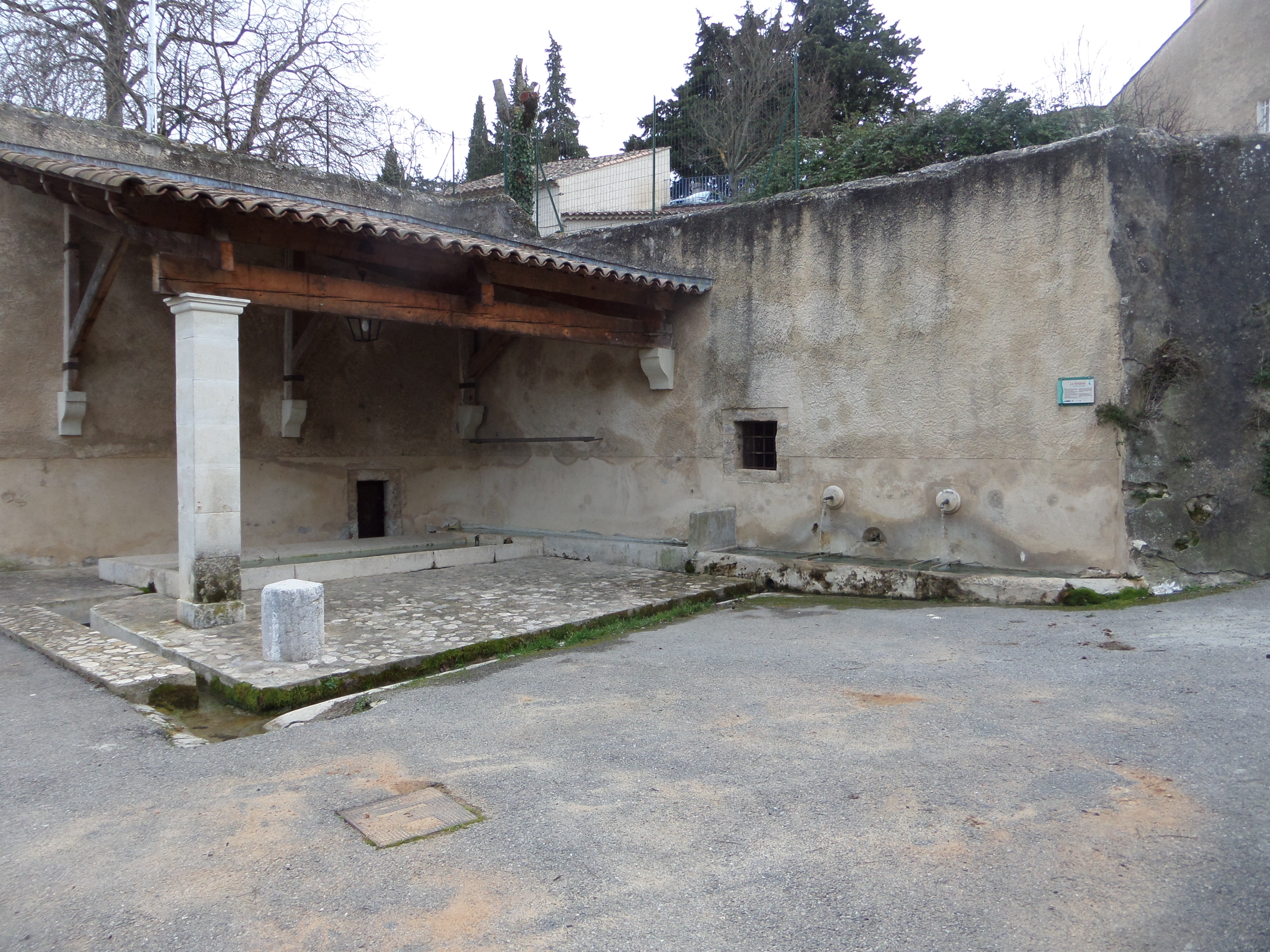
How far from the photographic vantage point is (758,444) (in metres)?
9.47

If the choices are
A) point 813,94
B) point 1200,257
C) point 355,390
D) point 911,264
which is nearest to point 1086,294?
point 1200,257

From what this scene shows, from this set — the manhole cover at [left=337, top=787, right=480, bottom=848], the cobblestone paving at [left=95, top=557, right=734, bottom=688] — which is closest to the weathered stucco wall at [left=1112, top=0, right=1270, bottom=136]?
the cobblestone paving at [left=95, top=557, right=734, bottom=688]

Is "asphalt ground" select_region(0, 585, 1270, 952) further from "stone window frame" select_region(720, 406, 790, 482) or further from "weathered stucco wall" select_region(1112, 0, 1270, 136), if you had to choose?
"weathered stucco wall" select_region(1112, 0, 1270, 136)

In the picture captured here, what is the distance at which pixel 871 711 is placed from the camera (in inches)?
175

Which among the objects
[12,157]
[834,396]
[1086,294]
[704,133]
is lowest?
[834,396]

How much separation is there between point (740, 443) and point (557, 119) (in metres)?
27.3

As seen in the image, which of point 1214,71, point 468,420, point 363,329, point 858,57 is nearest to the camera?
point 363,329

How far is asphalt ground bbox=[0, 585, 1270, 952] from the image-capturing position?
2.55 m

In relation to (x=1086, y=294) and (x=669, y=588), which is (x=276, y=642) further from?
(x=1086, y=294)

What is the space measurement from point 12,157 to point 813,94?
807 inches

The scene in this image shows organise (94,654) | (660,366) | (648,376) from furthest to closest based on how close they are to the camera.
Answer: (648,376) → (660,366) → (94,654)

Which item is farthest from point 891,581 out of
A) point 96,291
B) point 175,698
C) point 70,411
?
point 70,411

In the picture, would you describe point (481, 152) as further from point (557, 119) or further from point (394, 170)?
→ point (394, 170)

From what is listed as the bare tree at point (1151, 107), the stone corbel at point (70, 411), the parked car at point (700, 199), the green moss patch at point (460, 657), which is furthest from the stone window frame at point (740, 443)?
the parked car at point (700, 199)
